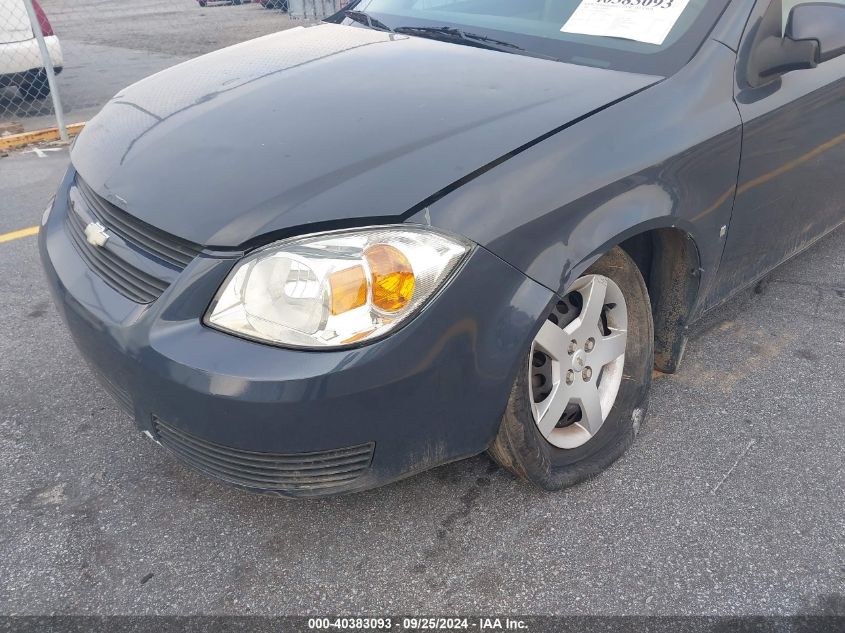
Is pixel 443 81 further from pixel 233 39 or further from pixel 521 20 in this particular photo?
pixel 233 39

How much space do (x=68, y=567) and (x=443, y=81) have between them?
1641 millimetres

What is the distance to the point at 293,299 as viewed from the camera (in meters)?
1.62

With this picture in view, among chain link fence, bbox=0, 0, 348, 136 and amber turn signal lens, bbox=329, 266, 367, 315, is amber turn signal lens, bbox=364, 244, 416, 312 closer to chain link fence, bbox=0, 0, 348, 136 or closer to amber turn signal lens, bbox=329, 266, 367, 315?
amber turn signal lens, bbox=329, 266, 367, 315

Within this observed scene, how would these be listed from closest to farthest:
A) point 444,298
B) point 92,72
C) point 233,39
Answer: point 444,298 → point 92,72 → point 233,39

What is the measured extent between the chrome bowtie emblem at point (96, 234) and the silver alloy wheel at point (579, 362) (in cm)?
114

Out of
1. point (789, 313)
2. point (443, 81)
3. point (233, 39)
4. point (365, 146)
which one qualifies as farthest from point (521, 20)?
point (233, 39)

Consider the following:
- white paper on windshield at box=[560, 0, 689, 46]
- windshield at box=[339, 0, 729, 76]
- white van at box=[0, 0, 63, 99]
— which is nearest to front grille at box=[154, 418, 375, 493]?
windshield at box=[339, 0, 729, 76]

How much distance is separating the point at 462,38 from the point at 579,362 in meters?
1.19

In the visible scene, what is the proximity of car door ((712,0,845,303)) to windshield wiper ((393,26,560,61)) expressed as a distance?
641mm

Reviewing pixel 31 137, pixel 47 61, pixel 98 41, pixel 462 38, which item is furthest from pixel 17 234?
pixel 98 41

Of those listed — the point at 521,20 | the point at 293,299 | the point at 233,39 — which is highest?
the point at 521,20

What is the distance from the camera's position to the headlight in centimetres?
161

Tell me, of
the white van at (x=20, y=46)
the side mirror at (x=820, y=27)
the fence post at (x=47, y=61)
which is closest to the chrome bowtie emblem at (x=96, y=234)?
the side mirror at (x=820, y=27)

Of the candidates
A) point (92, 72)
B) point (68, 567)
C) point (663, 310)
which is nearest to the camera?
point (68, 567)
